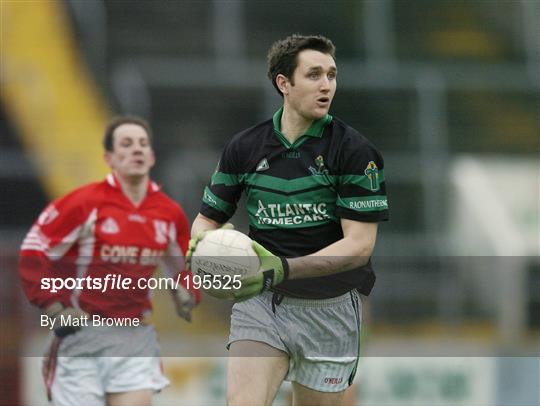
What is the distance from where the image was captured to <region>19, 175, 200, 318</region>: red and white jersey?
5.40m

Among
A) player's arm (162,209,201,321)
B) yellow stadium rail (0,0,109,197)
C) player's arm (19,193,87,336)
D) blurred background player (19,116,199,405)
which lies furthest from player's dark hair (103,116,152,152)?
yellow stadium rail (0,0,109,197)

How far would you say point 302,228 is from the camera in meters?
4.39

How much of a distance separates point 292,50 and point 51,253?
1759 mm

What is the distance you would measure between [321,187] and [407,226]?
6.02m

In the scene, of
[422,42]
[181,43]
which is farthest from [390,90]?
[181,43]

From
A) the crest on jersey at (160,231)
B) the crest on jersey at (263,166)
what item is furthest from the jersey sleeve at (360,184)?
the crest on jersey at (160,231)

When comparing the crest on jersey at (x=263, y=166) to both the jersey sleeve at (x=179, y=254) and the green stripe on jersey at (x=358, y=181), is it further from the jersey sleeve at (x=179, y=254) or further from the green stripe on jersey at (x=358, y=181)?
the jersey sleeve at (x=179, y=254)

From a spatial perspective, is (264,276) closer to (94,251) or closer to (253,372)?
(253,372)

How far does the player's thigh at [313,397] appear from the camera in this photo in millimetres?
4418

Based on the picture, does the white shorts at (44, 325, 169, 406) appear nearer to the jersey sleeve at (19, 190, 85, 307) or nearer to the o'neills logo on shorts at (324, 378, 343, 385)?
the jersey sleeve at (19, 190, 85, 307)

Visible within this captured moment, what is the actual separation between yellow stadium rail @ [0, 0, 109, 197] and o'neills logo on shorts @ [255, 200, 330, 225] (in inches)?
255

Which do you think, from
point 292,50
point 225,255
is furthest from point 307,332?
point 292,50

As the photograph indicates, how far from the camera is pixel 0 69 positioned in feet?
38.0

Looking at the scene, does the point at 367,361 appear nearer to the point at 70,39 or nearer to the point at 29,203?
the point at 29,203
